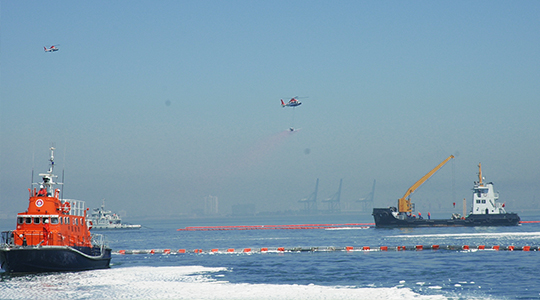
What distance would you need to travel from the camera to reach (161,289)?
33.4 m

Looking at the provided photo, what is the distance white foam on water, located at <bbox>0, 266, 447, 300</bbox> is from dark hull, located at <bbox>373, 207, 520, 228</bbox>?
285ft

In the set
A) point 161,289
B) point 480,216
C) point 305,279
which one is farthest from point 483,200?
point 161,289

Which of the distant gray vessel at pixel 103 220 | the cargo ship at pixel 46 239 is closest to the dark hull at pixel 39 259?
the cargo ship at pixel 46 239

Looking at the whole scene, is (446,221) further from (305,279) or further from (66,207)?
(66,207)

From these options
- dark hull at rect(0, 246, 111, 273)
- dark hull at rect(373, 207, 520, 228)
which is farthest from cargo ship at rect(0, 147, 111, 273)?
dark hull at rect(373, 207, 520, 228)

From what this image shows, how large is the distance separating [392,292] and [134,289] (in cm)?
1539

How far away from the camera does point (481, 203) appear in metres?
116

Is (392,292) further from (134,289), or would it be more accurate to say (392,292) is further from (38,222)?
(38,222)

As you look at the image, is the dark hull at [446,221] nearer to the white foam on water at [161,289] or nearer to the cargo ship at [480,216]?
the cargo ship at [480,216]

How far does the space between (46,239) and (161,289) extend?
12.1 meters

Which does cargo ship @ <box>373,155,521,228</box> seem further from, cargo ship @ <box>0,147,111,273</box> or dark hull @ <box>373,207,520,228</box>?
cargo ship @ <box>0,147,111,273</box>

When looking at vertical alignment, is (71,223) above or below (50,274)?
above

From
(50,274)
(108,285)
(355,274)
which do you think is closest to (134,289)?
(108,285)

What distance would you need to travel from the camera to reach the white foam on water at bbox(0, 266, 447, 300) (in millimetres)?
30609
